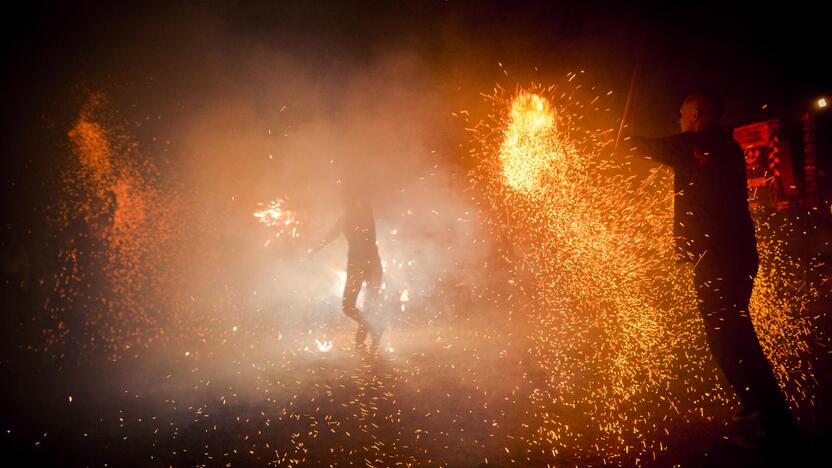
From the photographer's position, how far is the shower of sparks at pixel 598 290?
2563 mm

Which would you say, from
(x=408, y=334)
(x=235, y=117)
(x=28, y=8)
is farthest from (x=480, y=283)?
(x=28, y=8)

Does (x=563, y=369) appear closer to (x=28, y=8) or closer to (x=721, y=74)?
(x=28, y=8)

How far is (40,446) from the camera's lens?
2.33 meters

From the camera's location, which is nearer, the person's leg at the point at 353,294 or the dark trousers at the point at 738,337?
the dark trousers at the point at 738,337

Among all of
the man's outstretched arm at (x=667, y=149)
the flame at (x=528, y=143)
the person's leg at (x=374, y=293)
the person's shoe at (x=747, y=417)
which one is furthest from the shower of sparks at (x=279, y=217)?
the person's shoe at (x=747, y=417)

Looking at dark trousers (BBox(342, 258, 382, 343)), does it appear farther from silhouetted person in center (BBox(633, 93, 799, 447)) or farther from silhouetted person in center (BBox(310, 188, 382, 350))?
silhouetted person in center (BBox(633, 93, 799, 447))

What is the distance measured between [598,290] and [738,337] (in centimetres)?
261

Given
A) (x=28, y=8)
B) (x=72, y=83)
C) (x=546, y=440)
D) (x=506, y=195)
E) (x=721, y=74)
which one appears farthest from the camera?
(x=721, y=74)

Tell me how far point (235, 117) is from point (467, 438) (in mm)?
5673

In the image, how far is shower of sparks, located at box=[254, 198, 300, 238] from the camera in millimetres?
7016

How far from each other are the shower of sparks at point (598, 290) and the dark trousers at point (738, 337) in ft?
1.49

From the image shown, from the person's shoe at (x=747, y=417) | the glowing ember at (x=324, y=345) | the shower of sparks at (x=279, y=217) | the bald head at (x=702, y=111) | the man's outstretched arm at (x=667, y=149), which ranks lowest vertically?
the person's shoe at (x=747, y=417)

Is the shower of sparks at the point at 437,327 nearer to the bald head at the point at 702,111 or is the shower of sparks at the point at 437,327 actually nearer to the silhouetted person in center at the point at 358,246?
the bald head at the point at 702,111

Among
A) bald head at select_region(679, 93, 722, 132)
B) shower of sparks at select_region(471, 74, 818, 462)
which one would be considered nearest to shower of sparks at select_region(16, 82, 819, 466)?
shower of sparks at select_region(471, 74, 818, 462)
